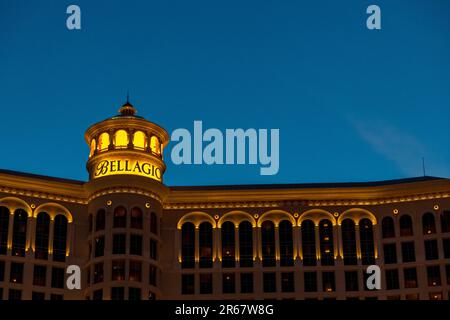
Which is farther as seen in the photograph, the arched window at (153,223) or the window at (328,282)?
the window at (328,282)

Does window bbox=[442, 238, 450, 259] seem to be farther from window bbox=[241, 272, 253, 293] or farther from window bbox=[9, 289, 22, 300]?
window bbox=[9, 289, 22, 300]

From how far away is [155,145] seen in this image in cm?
8775

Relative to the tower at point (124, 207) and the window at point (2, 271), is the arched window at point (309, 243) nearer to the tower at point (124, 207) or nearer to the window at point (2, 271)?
the tower at point (124, 207)

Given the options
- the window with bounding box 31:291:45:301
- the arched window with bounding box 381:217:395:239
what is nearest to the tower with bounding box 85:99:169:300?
the window with bounding box 31:291:45:301

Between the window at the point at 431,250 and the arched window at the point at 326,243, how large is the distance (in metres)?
8.65

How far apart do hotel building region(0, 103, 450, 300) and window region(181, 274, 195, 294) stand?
9 cm

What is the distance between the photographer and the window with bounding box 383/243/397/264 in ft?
282

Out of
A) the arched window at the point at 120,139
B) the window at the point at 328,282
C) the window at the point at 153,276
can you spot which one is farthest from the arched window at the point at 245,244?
the arched window at the point at 120,139

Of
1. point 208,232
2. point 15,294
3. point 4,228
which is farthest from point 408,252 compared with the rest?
point 4,228

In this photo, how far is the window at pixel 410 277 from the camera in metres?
84.4

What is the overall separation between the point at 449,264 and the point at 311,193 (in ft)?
46.5

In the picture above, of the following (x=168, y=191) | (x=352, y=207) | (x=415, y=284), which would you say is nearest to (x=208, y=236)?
(x=168, y=191)

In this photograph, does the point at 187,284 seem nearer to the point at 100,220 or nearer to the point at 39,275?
the point at 100,220
